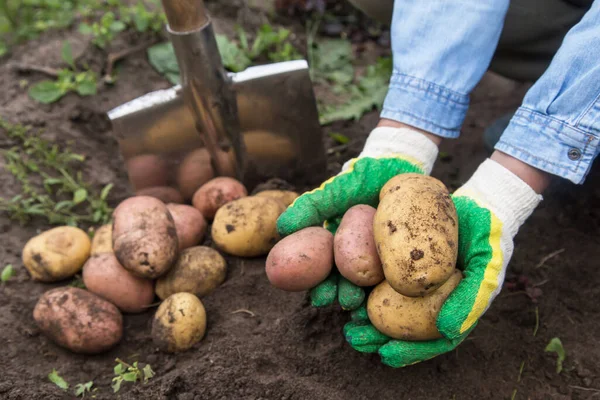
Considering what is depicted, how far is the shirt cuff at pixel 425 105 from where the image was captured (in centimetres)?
183

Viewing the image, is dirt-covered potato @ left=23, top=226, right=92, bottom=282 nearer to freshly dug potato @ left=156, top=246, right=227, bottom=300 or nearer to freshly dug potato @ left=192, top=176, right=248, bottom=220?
freshly dug potato @ left=156, top=246, right=227, bottom=300

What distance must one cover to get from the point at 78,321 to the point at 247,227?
638 mm

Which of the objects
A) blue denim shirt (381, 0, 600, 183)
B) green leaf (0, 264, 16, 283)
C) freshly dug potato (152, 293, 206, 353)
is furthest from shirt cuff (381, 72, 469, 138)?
green leaf (0, 264, 16, 283)

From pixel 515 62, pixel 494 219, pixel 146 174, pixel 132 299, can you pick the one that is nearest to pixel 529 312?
pixel 494 219

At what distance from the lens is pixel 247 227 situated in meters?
1.92

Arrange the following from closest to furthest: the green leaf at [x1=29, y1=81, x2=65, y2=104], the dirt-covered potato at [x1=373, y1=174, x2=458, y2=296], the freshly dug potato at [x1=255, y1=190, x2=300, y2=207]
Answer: the dirt-covered potato at [x1=373, y1=174, x2=458, y2=296] < the freshly dug potato at [x1=255, y1=190, x2=300, y2=207] < the green leaf at [x1=29, y1=81, x2=65, y2=104]

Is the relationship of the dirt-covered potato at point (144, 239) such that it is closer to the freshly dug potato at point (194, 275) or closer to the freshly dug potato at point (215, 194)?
the freshly dug potato at point (194, 275)

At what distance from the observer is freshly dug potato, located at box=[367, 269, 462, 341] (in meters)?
1.41

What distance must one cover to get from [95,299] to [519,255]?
1.59 m

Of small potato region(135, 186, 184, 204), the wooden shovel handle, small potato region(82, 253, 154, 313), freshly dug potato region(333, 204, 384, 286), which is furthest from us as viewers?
small potato region(135, 186, 184, 204)

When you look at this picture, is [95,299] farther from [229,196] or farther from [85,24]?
[85,24]

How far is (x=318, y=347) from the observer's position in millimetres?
1688

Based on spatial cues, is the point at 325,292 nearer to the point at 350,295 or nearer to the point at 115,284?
the point at 350,295

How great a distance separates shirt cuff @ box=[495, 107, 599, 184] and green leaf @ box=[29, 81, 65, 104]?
2.17m
